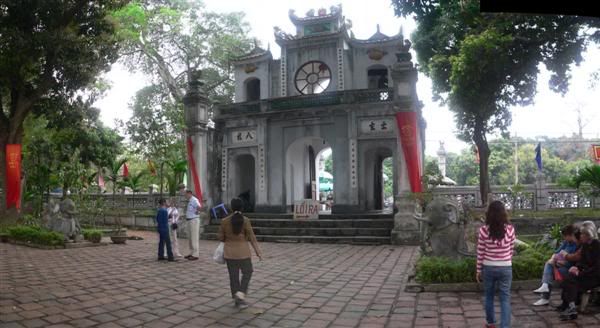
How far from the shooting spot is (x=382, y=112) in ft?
54.4

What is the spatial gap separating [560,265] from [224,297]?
4738mm

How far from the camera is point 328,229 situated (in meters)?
14.9

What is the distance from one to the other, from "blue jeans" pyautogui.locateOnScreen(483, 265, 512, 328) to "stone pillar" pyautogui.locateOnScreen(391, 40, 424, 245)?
28.5 feet

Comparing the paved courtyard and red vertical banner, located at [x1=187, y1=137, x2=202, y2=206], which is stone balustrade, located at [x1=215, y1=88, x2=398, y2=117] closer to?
red vertical banner, located at [x1=187, y1=137, x2=202, y2=206]

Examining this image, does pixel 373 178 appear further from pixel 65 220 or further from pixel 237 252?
pixel 237 252

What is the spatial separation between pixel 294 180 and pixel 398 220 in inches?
251

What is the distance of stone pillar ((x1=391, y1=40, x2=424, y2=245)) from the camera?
1353 centimetres

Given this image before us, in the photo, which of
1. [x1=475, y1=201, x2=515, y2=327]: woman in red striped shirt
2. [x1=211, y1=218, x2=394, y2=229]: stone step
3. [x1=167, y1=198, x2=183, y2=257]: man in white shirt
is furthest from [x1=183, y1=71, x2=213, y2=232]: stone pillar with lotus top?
[x1=475, y1=201, x2=515, y2=327]: woman in red striped shirt

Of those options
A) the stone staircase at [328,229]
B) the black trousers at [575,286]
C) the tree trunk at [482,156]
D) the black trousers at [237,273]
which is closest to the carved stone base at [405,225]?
the stone staircase at [328,229]

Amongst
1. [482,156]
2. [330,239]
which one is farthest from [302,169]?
[482,156]

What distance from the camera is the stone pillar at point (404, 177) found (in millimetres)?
13531

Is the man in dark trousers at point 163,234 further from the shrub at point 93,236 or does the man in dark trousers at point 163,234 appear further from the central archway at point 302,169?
the central archway at point 302,169

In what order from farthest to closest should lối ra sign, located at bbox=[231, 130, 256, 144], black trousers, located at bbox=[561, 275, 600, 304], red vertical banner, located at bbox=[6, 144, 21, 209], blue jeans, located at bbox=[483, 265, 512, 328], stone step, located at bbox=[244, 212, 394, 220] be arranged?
lối ra sign, located at bbox=[231, 130, 256, 144] < red vertical banner, located at bbox=[6, 144, 21, 209] < stone step, located at bbox=[244, 212, 394, 220] < black trousers, located at bbox=[561, 275, 600, 304] < blue jeans, located at bbox=[483, 265, 512, 328]

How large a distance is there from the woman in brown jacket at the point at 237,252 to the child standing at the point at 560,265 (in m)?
3.89
